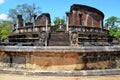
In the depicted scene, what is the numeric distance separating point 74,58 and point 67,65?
0.29 metres

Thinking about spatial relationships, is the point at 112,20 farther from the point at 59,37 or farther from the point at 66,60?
the point at 66,60

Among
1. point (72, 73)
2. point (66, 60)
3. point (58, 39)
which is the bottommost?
point (72, 73)

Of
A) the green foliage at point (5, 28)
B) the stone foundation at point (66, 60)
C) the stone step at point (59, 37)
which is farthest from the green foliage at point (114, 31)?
the stone foundation at point (66, 60)

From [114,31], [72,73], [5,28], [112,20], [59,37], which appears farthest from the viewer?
[112,20]

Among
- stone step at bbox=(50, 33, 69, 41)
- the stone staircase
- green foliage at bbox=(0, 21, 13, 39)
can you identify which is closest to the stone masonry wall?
the stone staircase

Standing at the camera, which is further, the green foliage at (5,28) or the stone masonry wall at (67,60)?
the green foliage at (5,28)

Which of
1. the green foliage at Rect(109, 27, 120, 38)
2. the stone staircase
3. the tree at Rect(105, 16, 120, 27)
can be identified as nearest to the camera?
the stone staircase

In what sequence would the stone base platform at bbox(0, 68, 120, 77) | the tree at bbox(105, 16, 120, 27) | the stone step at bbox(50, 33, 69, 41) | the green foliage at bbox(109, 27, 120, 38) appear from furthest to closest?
1. the tree at bbox(105, 16, 120, 27)
2. the green foliage at bbox(109, 27, 120, 38)
3. the stone step at bbox(50, 33, 69, 41)
4. the stone base platform at bbox(0, 68, 120, 77)

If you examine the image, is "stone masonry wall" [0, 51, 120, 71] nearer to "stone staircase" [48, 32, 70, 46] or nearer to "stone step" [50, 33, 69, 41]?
"stone staircase" [48, 32, 70, 46]

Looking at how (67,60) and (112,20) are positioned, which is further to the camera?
(112,20)

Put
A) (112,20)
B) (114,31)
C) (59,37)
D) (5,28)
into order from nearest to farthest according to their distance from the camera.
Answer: (59,37) → (5,28) → (114,31) → (112,20)

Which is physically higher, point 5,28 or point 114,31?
point 5,28

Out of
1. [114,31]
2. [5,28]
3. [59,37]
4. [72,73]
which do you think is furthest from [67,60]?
[114,31]

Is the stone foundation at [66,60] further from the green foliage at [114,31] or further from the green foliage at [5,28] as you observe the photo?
the green foliage at [114,31]
